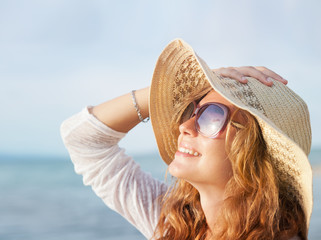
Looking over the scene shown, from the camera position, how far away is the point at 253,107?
4.75 ft

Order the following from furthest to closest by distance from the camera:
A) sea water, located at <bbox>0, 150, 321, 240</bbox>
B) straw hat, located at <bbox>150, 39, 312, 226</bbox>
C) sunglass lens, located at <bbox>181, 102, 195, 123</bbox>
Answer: sea water, located at <bbox>0, 150, 321, 240</bbox> → sunglass lens, located at <bbox>181, 102, 195, 123</bbox> → straw hat, located at <bbox>150, 39, 312, 226</bbox>

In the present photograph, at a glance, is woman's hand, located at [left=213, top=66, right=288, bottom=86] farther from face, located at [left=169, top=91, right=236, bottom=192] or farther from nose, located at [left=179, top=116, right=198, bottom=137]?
nose, located at [left=179, top=116, right=198, bottom=137]

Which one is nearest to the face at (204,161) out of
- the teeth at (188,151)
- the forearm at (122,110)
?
the teeth at (188,151)

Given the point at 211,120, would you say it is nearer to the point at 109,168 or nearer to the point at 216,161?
the point at 216,161

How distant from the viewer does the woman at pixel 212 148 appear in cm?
148

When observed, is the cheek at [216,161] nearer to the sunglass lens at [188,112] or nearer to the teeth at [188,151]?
the teeth at [188,151]

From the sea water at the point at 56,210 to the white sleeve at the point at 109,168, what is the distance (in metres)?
3.02

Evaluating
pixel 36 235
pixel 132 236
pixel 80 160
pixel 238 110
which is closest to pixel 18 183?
pixel 36 235

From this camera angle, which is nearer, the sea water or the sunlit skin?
the sunlit skin

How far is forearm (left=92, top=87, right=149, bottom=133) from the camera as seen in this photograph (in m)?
1.80

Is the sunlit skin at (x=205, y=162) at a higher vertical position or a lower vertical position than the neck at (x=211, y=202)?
higher

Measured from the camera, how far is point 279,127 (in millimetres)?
1452

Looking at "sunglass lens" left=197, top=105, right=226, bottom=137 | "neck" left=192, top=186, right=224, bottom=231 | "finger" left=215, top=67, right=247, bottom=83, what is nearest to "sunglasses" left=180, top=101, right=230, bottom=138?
"sunglass lens" left=197, top=105, right=226, bottom=137

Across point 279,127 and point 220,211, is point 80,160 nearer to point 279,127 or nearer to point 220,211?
point 220,211
